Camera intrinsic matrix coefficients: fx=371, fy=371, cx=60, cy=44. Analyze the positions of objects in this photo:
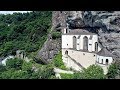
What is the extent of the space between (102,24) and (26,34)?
6.79 meters

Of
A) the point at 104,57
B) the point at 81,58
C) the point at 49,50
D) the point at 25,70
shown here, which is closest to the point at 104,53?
the point at 104,57

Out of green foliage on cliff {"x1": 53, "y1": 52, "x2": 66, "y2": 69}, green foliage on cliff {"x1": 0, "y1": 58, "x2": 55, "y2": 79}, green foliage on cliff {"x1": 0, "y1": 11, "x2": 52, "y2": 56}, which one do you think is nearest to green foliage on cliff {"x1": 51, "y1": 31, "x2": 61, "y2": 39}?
green foliage on cliff {"x1": 53, "y1": 52, "x2": 66, "y2": 69}

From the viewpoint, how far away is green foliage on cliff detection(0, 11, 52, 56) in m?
21.3

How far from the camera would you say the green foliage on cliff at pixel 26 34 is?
69.8ft

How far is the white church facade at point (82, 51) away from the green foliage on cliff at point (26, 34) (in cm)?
245

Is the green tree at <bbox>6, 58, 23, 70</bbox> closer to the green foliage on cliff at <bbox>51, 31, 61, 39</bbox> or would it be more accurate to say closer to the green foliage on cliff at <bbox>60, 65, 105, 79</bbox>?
the green foliage on cliff at <bbox>51, 31, 61, 39</bbox>

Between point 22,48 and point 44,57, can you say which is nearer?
point 44,57

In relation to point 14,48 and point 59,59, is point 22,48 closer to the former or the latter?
point 14,48

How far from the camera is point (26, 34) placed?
22.7 m

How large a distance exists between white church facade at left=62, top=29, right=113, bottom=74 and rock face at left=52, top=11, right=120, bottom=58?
0.94 feet

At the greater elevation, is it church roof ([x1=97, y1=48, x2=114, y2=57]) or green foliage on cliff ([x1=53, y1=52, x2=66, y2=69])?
church roof ([x1=97, y1=48, x2=114, y2=57])
